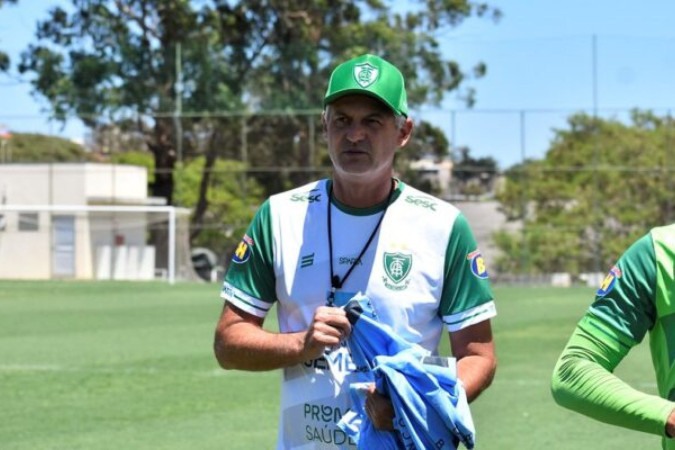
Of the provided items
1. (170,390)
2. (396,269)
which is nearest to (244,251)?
(396,269)

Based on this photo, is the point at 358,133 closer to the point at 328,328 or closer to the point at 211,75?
the point at 328,328

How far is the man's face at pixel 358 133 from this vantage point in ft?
12.3

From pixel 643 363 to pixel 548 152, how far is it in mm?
28900

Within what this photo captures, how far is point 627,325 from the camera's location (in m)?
3.11

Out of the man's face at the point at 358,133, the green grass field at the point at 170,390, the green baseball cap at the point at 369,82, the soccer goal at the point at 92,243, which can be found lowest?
the green grass field at the point at 170,390

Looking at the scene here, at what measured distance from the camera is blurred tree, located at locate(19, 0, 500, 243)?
1778 inches

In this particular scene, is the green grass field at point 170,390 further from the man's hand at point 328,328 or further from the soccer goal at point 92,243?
the soccer goal at point 92,243

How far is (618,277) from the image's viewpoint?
10.3ft

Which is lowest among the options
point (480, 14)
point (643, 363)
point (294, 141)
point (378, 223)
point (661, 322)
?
point (643, 363)

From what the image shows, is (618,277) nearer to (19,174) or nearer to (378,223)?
(378,223)

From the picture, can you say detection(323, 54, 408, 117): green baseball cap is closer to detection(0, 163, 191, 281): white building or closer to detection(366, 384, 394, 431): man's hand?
detection(366, 384, 394, 431): man's hand

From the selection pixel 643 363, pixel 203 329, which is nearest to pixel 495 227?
pixel 203 329

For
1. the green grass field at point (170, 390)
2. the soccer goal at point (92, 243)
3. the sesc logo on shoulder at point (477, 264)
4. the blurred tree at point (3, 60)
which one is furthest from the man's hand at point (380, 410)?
the blurred tree at point (3, 60)

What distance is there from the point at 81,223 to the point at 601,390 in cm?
4354
